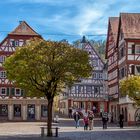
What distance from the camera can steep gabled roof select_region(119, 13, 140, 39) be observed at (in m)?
67.8

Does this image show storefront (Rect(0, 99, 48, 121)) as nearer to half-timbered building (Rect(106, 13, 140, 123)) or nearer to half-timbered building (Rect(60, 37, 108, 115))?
half-timbered building (Rect(106, 13, 140, 123))

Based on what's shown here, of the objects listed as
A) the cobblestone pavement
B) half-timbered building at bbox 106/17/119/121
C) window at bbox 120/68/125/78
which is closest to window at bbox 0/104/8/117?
half-timbered building at bbox 106/17/119/121

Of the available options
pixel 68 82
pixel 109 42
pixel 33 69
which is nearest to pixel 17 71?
pixel 33 69

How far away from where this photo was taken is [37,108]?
7950 cm

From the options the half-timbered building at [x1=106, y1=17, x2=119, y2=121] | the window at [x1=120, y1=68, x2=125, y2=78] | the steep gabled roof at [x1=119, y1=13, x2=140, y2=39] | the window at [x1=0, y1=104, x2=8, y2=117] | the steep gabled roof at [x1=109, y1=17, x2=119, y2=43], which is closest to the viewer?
the steep gabled roof at [x1=119, y1=13, x2=140, y2=39]

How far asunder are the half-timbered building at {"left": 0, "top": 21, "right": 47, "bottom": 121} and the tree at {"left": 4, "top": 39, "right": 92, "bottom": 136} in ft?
147

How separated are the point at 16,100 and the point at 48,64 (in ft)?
156

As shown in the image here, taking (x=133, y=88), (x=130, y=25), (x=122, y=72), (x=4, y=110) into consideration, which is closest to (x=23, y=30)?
(x=4, y=110)

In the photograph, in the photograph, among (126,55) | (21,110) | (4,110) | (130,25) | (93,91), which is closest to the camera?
(126,55)

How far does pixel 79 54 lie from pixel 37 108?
4632cm

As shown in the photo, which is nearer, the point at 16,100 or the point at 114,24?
the point at 16,100

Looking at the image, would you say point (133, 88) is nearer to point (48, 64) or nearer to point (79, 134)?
point (79, 134)

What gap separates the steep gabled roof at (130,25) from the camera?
67.8 metres

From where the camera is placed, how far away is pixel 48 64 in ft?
110
